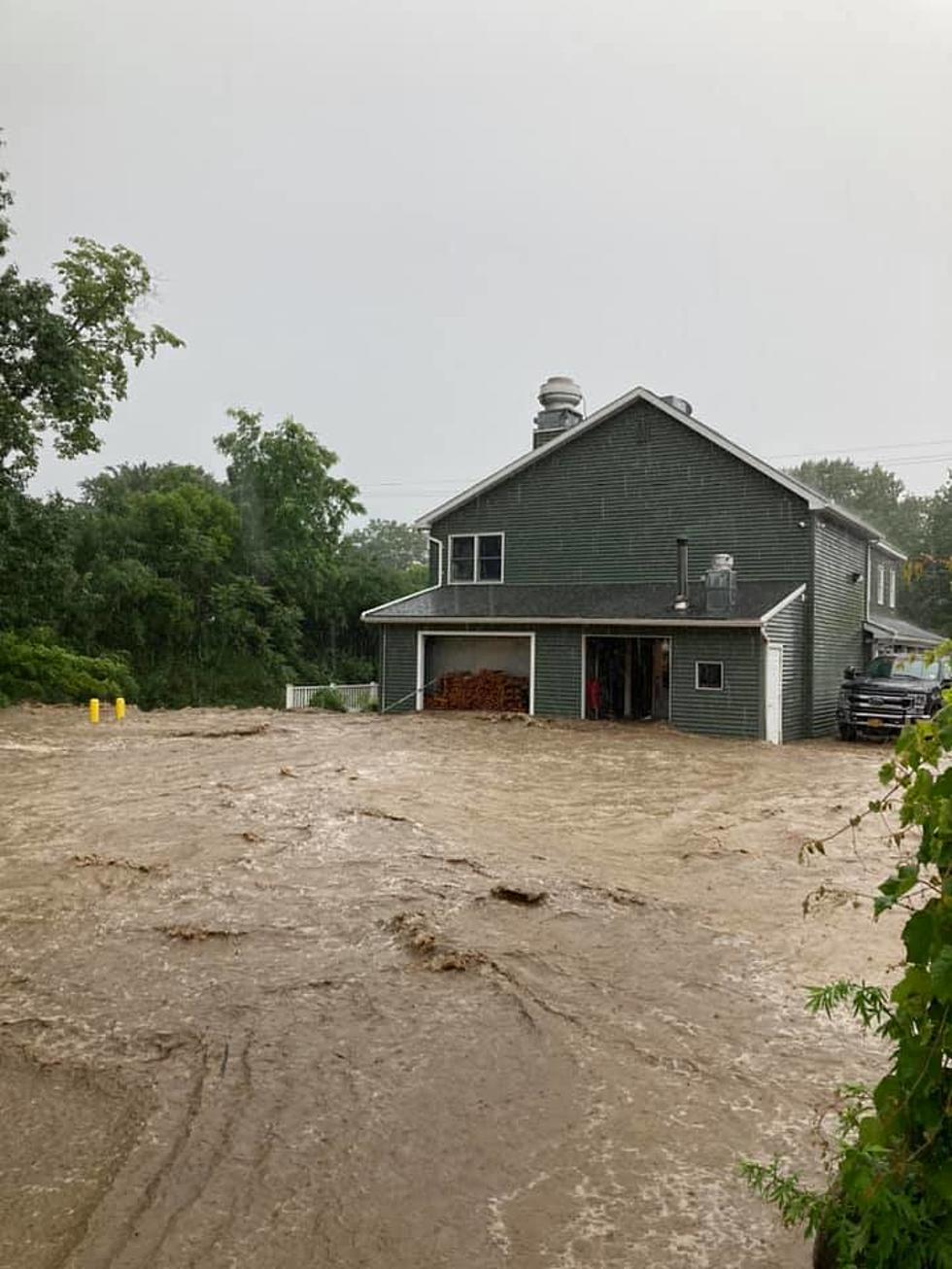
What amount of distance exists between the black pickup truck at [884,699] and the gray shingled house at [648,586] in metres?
0.81

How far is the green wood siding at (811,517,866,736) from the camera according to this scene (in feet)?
63.7

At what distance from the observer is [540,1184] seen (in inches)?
127

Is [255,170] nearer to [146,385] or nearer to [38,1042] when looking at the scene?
[146,385]

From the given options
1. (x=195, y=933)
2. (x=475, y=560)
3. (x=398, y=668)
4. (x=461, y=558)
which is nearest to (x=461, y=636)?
(x=398, y=668)

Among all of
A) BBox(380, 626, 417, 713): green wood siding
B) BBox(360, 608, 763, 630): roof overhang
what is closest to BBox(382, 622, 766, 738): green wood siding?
BBox(360, 608, 763, 630): roof overhang

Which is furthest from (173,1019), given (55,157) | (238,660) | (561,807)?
(238,660)

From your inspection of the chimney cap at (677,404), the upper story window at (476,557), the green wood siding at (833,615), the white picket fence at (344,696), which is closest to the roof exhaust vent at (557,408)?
the upper story window at (476,557)

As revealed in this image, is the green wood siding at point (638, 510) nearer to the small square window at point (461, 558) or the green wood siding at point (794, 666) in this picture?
the small square window at point (461, 558)

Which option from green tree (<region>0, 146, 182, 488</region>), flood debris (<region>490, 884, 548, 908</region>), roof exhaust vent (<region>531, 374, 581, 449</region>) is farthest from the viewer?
roof exhaust vent (<region>531, 374, 581, 449</region>)

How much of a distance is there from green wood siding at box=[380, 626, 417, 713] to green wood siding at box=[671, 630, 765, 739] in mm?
6760

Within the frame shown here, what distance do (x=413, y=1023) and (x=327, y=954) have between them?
1102 millimetres

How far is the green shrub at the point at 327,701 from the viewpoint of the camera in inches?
971

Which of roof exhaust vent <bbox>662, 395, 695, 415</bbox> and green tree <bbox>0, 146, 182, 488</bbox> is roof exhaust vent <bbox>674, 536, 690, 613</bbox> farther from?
green tree <bbox>0, 146, 182, 488</bbox>

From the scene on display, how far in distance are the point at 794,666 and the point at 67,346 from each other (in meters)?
18.8
